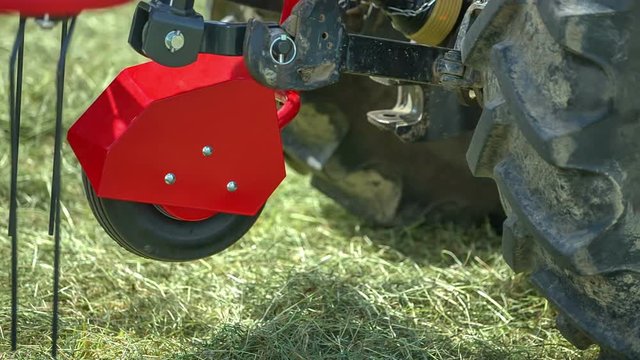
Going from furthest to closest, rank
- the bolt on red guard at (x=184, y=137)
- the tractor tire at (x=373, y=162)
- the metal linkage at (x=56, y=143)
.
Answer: the tractor tire at (x=373, y=162), the bolt on red guard at (x=184, y=137), the metal linkage at (x=56, y=143)

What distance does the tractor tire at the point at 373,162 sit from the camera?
2664mm

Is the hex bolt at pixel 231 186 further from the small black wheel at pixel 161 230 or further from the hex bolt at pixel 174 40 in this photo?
the hex bolt at pixel 174 40

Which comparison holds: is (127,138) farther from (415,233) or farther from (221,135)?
(415,233)

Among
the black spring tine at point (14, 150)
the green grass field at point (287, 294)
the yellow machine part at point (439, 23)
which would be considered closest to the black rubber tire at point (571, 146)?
the yellow machine part at point (439, 23)

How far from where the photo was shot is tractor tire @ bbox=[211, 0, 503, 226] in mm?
2664

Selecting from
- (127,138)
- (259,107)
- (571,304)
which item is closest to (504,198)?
(571,304)

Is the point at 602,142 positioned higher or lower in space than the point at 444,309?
higher

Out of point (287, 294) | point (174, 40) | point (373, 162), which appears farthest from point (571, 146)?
point (373, 162)

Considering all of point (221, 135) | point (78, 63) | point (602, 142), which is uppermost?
point (602, 142)

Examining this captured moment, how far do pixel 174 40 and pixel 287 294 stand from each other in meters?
0.76

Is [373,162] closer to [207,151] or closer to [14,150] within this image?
[207,151]

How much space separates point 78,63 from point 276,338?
6.85 feet

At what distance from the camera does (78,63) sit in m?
3.97

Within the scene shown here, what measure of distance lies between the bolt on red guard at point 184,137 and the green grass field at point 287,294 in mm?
316
